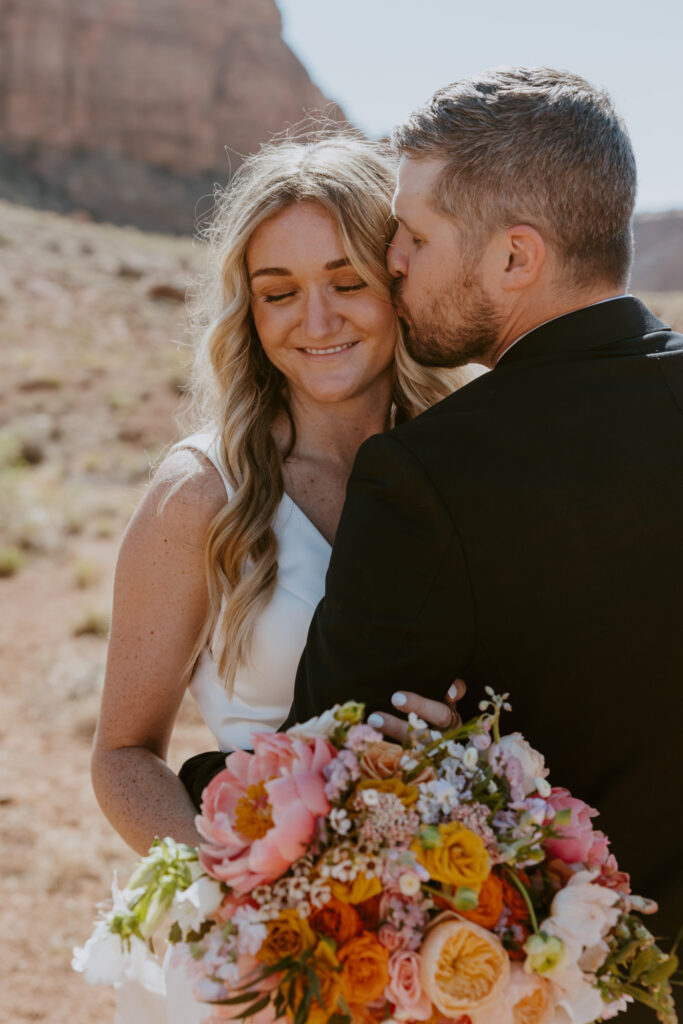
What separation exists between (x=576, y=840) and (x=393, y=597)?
52 centimetres

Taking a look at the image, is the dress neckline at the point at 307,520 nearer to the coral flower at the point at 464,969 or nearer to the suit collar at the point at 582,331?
the suit collar at the point at 582,331

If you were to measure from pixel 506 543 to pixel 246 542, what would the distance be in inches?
41.0

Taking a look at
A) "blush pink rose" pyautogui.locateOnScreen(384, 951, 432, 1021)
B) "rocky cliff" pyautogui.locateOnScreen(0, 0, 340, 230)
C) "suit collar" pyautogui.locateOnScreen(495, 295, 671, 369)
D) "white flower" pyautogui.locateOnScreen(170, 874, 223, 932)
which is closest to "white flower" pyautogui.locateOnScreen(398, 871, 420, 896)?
"blush pink rose" pyautogui.locateOnScreen(384, 951, 432, 1021)

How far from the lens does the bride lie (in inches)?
101

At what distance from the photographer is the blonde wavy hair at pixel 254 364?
258cm

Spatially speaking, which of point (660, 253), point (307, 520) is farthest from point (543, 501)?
point (660, 253)

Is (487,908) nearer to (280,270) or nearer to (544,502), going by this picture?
(544,502)

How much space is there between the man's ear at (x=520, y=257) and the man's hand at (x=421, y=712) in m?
0.82

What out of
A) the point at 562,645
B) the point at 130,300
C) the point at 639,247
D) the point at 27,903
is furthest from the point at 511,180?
the point at 639,247

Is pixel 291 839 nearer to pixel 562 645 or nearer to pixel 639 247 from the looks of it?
pixel 562 645

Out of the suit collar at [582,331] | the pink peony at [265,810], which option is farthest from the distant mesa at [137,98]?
the pink peony at [265,810]

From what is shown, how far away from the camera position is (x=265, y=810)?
5.05 feet

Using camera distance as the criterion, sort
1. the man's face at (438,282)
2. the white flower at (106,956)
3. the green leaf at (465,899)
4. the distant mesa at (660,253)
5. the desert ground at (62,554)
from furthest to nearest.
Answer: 1. the distant mesa at (660,253)
2. the desert ground at (62,554)
3. the man's face at (438,282)
4. the white flower at (106,956)
5. the green leaf at (465,899)

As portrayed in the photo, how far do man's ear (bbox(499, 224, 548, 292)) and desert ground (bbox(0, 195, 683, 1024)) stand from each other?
4.87 ft
